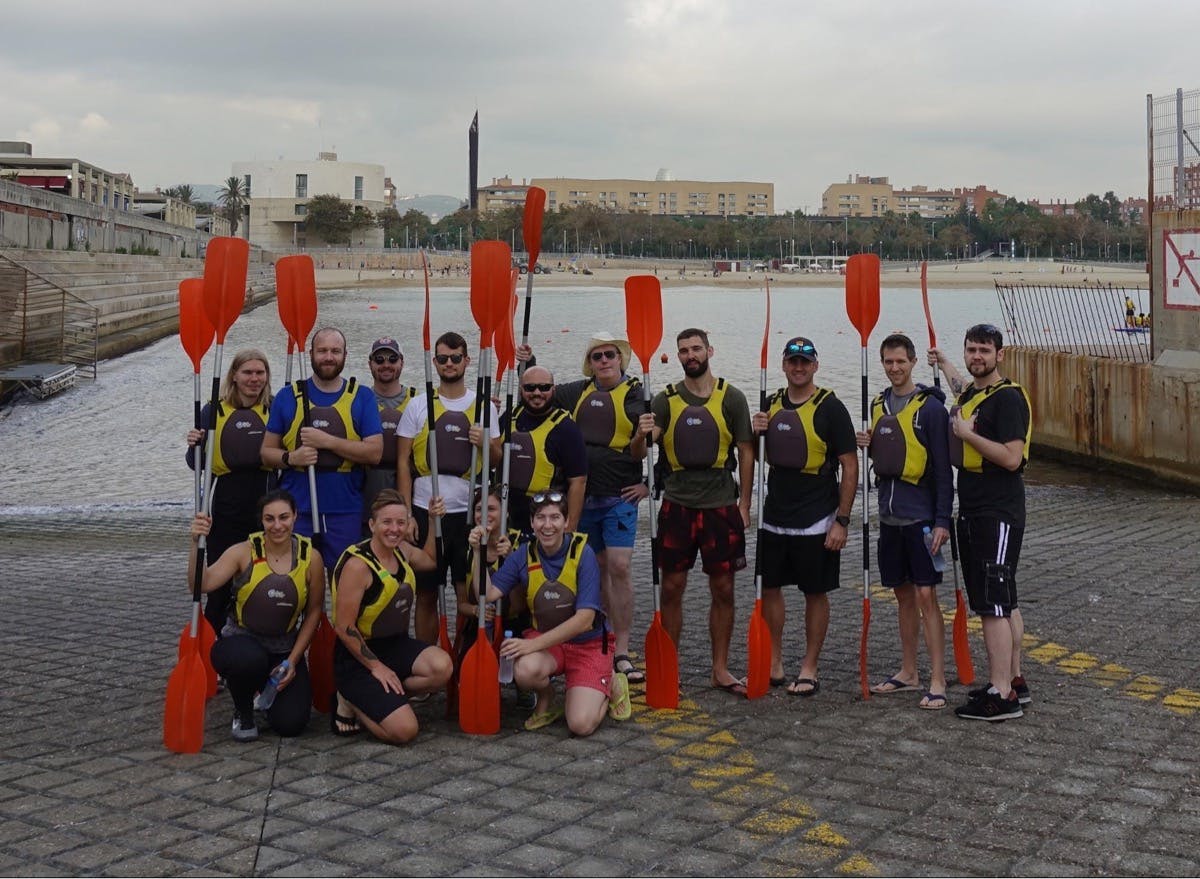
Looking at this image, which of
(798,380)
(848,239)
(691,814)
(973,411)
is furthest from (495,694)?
(848,239)

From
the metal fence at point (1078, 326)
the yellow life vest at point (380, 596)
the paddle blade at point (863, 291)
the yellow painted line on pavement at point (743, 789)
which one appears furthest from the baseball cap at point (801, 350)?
the metal fence at point (1078, 326)

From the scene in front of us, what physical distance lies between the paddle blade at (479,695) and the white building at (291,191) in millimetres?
172662

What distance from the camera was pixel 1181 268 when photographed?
1450 centimetres

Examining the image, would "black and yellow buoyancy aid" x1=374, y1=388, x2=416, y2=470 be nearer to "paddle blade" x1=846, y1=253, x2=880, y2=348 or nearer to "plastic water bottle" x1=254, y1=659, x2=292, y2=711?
"plastic water bottle" x1=254, y1=659, x2=292, y2=711

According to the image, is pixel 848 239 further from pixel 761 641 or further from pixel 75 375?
pixel 761 641

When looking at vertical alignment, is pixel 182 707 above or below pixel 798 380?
below

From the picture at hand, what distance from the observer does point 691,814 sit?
5090 mm

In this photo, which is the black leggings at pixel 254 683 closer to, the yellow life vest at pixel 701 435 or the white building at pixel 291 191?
the yellow life vest at pixel 701 435

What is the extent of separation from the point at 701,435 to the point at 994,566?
164 centimetres

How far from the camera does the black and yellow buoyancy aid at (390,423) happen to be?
7.07 metres

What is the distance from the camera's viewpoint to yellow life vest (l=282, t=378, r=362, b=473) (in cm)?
667

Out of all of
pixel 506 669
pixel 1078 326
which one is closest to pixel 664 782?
pixel 506 669

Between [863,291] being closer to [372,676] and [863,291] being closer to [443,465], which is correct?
[443,465]

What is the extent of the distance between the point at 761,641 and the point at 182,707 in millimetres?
2944
